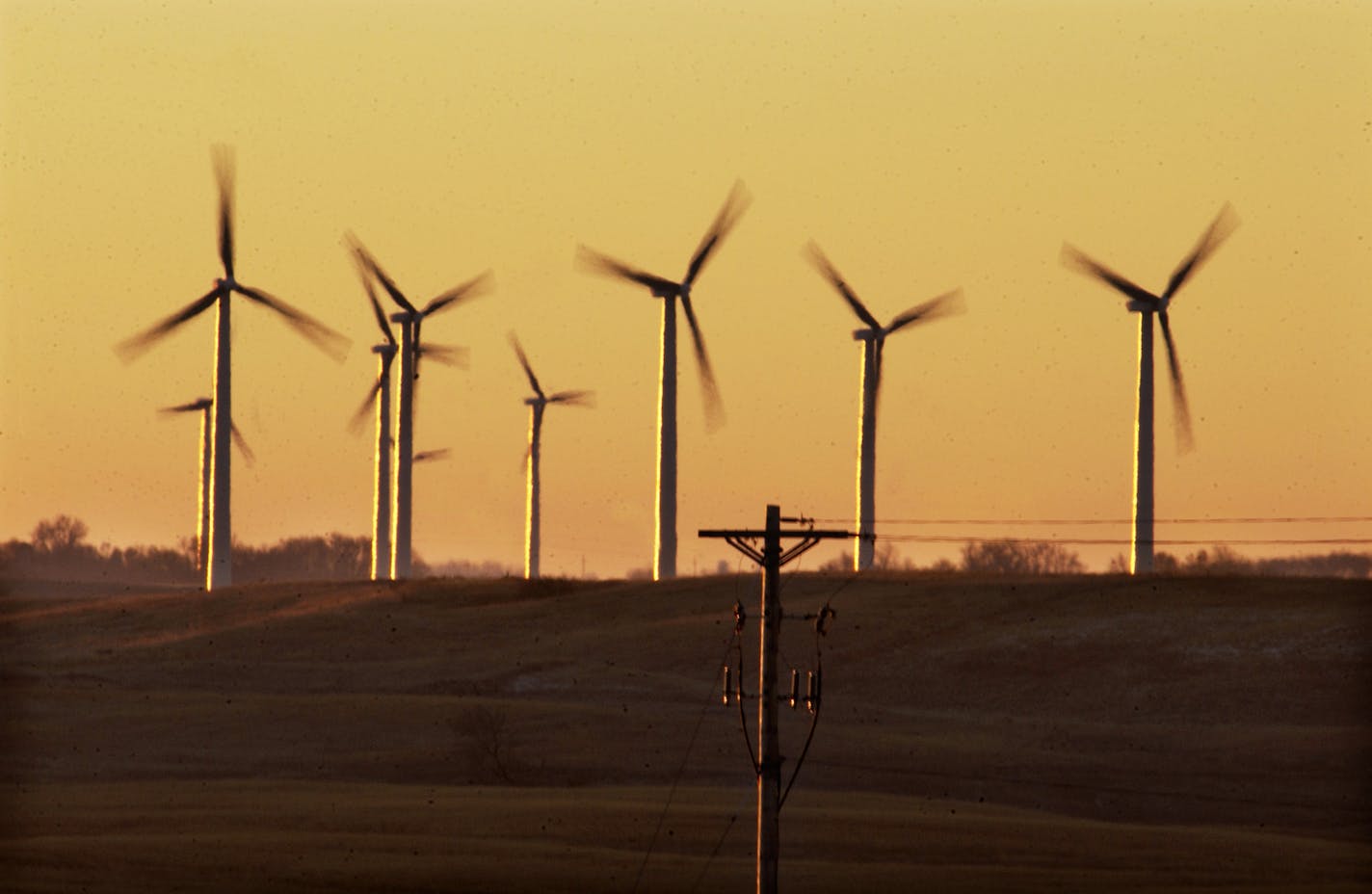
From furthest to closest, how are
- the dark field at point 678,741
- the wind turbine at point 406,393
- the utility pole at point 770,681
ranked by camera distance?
the wind turbine at point 406,393 → the dark field at point 678,741 → the utility pole at point 770,681

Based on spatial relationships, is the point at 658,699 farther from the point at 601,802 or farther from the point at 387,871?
the point at 387,871

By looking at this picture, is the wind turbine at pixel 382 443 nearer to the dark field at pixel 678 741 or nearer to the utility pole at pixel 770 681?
the dark field at pixel 678 741

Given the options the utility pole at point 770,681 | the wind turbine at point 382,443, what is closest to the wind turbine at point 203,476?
the wind turbine at point 382,443

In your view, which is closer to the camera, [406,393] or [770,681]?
[770,681]

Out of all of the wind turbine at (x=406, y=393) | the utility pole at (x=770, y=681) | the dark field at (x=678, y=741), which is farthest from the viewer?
the wind turbine at (x=406, y=393)

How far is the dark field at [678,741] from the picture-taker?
56.2 meters

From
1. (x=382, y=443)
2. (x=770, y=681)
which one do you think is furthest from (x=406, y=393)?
(x=770, y=681)

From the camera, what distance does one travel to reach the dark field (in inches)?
2213

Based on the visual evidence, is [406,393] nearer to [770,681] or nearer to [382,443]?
[382,443]

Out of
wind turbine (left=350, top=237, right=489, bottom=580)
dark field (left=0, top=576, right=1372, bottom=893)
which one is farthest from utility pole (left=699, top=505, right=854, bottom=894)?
wind turbine (left=350, top=237, right=489, bottom=580)

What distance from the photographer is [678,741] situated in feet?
267

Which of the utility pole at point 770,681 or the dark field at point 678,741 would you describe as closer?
the utility pole at point 770,681

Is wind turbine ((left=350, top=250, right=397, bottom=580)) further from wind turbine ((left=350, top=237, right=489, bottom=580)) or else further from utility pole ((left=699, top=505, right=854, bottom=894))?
utility pole ((left=699, top=505, right=854, bottom=894))

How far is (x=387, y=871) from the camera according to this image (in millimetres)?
53219
